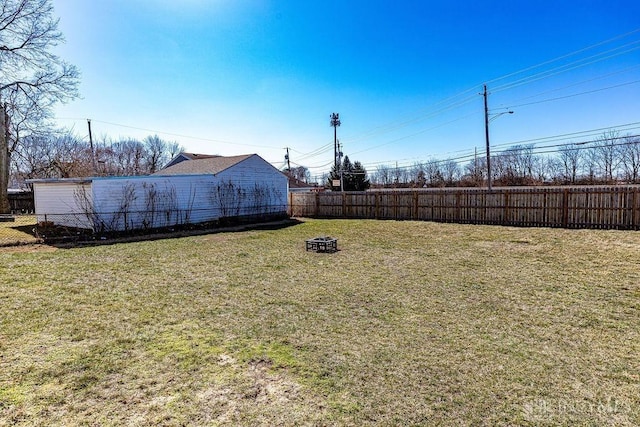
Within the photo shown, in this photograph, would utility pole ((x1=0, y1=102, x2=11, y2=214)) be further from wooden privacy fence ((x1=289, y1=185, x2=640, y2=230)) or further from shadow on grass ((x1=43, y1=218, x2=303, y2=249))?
wooden privacy fence ((x1=289, y1=185, x2=640, y2=230))

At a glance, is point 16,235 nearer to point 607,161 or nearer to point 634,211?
point 634,211

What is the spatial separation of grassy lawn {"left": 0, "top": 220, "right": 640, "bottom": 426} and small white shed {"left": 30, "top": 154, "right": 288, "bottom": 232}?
5316 mm

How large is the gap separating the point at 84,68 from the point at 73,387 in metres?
20.0

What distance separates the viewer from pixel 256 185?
59.3ft

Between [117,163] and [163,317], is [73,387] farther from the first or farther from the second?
[117,163]

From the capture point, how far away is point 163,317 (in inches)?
165

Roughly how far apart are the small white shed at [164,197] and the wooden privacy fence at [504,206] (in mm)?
3918

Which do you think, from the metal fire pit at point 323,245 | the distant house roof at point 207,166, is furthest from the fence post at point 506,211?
the distant house roof at point 207,166

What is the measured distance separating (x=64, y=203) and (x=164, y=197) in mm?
Result: 3840

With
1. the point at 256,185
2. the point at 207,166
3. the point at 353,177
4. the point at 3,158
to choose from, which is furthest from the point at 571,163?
the point at 3,158

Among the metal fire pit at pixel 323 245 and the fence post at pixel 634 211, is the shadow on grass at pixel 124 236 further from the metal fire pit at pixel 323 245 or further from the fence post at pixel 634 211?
the fence post at pixel 634 211

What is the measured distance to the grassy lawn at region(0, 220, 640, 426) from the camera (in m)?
2.37

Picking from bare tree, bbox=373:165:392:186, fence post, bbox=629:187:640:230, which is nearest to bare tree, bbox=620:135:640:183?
bare tree, bbox=373:165:392:186

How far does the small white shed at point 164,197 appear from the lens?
1205cm
